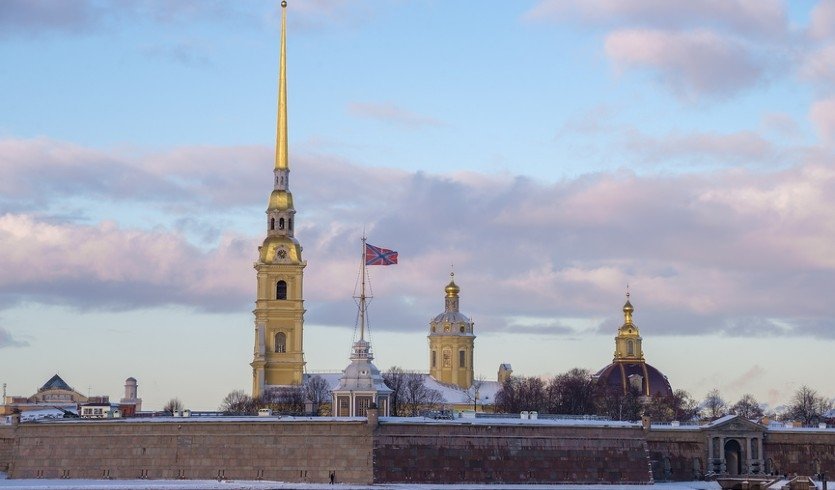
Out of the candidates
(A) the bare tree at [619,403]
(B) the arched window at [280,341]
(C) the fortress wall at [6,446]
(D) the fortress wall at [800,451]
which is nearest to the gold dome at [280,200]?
(B) the arched window at [280,341]

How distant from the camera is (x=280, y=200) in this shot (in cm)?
16238

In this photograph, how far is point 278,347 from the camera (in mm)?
162625

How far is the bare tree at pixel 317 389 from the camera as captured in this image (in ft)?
492

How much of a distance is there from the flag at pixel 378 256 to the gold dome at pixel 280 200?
187ft

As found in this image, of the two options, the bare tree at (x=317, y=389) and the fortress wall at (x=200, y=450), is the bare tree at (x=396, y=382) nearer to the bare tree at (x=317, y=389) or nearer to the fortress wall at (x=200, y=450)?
the bare tree at (x=317, y=389)

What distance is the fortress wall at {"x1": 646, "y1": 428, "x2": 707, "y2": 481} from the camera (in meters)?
104

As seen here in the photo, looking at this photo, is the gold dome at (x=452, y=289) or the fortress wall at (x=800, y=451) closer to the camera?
the fortress wall at (x=800, y=451)

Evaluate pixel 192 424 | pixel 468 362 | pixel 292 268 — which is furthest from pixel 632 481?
pixel 468 362

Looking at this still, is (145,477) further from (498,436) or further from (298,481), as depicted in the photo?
(498,436)

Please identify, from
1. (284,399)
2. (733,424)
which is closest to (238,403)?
(284,399)

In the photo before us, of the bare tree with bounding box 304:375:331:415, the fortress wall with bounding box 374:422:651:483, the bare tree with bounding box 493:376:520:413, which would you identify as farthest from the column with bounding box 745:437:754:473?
the bare tree with bounding box 304:375:331:415

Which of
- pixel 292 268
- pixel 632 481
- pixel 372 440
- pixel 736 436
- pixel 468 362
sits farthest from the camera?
pixel 468 362

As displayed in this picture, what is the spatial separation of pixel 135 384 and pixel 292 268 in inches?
719

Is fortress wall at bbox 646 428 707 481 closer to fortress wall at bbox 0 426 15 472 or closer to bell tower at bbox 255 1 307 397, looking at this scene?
fortress wall at bbox 0 426 15 472
